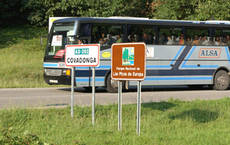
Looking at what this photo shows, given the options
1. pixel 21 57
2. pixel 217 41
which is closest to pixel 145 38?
pixel 217 41

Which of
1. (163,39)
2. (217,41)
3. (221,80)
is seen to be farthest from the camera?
(217,41)

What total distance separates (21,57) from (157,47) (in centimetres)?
1742

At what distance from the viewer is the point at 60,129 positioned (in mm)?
10234

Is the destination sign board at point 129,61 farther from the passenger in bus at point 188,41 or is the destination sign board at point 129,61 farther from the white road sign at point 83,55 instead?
the passenger in bus at point 188,41

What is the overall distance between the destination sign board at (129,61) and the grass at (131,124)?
3.75 ft

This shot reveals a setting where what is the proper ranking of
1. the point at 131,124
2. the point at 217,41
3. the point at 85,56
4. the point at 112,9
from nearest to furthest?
the point at 85,56, the point at 131,124, the point at 217,41, the point at 112,9

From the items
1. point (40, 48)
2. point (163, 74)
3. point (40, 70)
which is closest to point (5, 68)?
point (40, 70)

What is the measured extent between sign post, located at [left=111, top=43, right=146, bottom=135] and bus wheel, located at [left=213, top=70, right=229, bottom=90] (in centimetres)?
1307

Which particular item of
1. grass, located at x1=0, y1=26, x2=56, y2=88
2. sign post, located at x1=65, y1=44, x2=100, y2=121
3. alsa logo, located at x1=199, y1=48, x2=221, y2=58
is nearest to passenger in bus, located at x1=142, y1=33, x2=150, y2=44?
alsa logo, located at x1=199, y1=48, x2=221, y2=58

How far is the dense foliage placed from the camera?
33.4m

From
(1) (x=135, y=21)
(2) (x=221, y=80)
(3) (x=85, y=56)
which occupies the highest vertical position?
(3) (x=85, y=56)

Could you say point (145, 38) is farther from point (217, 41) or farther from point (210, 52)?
point (217, 41)

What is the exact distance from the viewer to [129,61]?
970cm

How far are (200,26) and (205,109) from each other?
8649 millimetres
